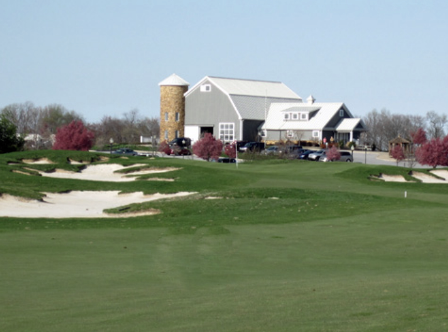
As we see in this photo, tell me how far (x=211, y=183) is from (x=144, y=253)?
2568 cm

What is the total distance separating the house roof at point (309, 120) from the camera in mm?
94250

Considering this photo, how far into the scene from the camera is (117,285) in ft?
41.4

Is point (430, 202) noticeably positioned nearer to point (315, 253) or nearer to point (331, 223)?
point (331, 223)

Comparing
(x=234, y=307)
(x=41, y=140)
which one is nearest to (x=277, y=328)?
(x=234, y=307)

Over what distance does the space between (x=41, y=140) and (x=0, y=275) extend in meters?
84.0

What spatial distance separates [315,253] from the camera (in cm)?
1638

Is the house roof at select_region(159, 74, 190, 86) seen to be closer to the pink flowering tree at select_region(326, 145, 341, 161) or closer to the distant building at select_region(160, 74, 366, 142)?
the distant building at select_region(160, 74, 366, 142)

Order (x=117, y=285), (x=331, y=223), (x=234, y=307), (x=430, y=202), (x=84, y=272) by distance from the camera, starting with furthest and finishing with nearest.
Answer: (x=430, y=202) → (x=331, y=223) → (x=84, y=272) → (x=117, y=285) → (x=234, y=307)

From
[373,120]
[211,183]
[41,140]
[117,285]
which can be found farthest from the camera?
[373,120]

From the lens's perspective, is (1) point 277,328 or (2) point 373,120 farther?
(2) point 373,120

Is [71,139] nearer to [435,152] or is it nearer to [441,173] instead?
[435,152]

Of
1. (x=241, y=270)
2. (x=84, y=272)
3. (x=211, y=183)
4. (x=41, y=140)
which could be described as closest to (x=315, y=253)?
(x=241, y=270)

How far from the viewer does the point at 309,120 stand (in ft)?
314

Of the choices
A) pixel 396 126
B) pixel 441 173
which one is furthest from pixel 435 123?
pixel 441 173
